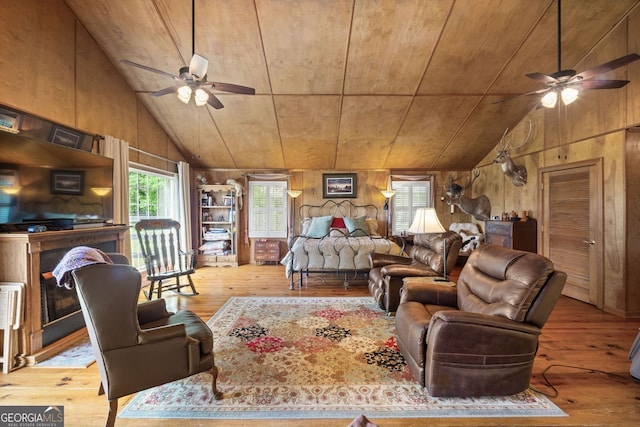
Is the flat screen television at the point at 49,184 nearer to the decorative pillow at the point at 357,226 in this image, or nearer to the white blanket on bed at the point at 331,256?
the white blanket on bed at the point at 331,256

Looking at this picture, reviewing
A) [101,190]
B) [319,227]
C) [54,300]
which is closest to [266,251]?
[319,227]

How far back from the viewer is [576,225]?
399 centimetres

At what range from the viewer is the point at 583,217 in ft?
12.7

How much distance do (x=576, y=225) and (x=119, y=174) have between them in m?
7.03

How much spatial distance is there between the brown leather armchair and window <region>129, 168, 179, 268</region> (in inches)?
Result: 145

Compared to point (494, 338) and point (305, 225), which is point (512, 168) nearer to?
point (494, 338)

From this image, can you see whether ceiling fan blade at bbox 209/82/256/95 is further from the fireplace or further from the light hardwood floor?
the light hardwood floor

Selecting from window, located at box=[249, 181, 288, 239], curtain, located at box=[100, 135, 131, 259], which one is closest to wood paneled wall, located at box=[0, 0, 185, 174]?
curtain, located at box=[100, 135, 131, 259]

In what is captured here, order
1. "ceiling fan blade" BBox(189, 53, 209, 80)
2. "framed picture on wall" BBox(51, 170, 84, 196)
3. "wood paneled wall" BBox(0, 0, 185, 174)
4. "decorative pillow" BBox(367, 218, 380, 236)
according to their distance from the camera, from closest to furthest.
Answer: "ceiling fan blade" BBox(189, 53, 209, 80) < "wood paneled wall" BBox(0, 0, 185, 174) < "framed picture on wall" BBox(51, 170, 84, 196) < "decorative pillow" BBox(367, 218, 380, 236)

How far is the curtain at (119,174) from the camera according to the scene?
3.78 metres

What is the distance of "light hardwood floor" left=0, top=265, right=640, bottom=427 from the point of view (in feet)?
5.71

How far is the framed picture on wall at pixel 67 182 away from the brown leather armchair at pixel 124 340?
6.77 feet

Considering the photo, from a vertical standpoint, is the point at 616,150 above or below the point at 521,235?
above

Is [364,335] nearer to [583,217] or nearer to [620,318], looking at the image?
[620,318]
